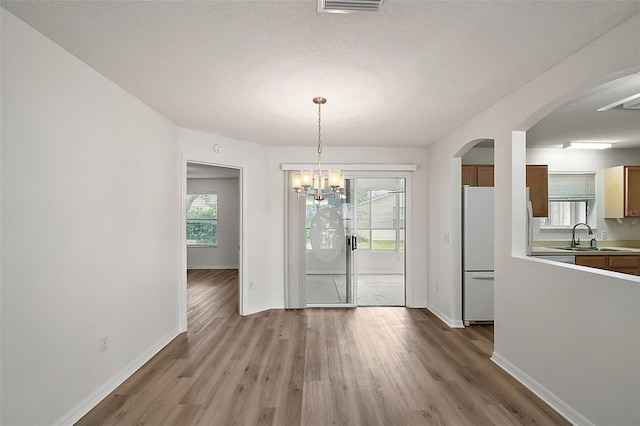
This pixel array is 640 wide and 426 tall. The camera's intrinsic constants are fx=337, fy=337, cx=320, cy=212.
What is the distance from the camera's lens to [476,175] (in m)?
4.60

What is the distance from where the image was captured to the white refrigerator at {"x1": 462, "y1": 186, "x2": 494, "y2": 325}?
4.35 metres

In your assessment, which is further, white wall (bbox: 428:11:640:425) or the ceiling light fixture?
the ceiling light fixture

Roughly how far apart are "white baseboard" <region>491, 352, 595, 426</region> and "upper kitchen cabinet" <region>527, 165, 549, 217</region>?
2.52m

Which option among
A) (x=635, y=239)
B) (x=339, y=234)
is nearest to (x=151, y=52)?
(x=339, y=234)

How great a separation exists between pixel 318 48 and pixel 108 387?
2.97m

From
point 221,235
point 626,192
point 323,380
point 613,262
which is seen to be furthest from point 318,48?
point 221,235

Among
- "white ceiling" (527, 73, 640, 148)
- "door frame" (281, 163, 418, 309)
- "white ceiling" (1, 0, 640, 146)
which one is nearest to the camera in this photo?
"white ceiling" (1, 0, 640, 146)

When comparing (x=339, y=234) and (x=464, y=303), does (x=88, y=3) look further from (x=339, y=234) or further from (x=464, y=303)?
(x=464, y=303)

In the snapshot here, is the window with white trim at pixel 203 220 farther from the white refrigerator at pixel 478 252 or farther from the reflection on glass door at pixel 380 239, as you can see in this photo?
the white refrigerator at pixel 478 252

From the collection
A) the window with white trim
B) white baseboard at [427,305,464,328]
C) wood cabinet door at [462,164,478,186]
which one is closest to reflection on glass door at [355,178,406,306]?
white baseboard at [427,305,464,328]

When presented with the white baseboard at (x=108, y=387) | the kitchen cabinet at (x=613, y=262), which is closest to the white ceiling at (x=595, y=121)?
the kitchen cabinet at (x=613, y=262)

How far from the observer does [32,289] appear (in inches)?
77.2

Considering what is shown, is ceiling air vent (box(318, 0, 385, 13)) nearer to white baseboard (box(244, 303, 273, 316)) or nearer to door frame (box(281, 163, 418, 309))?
door frame (box(281, 163, 418, 309))

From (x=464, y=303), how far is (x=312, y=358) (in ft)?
7.32
